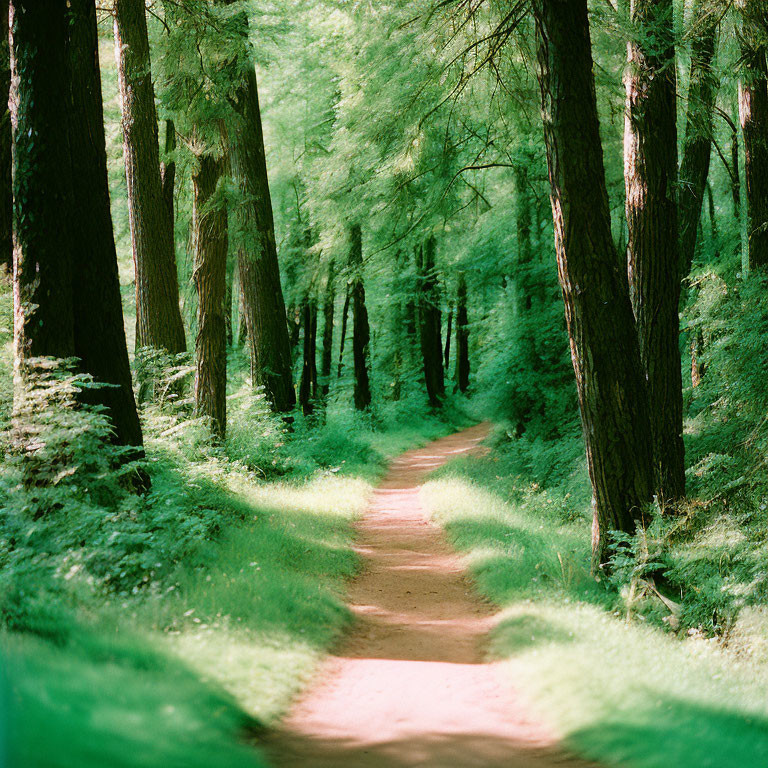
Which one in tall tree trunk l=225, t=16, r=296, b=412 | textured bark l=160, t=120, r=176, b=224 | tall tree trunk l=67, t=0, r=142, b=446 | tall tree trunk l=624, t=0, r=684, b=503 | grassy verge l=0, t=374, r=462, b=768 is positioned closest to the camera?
grassy verge l=0, t=374, r=462, b=768

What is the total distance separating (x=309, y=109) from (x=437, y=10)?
15305mm

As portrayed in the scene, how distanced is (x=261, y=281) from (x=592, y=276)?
952cm

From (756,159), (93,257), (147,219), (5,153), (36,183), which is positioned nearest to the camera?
(36,183)

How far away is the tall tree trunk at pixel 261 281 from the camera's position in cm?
1442

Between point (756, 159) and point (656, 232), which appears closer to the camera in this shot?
point (656, 232)

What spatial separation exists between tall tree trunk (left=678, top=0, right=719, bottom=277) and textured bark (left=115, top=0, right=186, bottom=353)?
330 inches

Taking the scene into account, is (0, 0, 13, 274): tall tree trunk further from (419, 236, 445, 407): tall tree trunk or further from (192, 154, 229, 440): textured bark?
(419, 236, 445, 407): tall tree trunk

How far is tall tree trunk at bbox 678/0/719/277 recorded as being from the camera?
8.75 m

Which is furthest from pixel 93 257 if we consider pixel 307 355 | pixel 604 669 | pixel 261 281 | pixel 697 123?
pixel 307 355

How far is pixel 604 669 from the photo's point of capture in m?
4.66

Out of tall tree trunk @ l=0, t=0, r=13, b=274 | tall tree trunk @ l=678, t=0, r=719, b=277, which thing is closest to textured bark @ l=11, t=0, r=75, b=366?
tall tree trunk @ l=0, t=0, r=13, b=274

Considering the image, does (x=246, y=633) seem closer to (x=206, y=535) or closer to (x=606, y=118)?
(x=206, y=535)

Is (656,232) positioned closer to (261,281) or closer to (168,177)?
(261,281)

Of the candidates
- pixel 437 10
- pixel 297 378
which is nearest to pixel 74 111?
pixel 437 10
